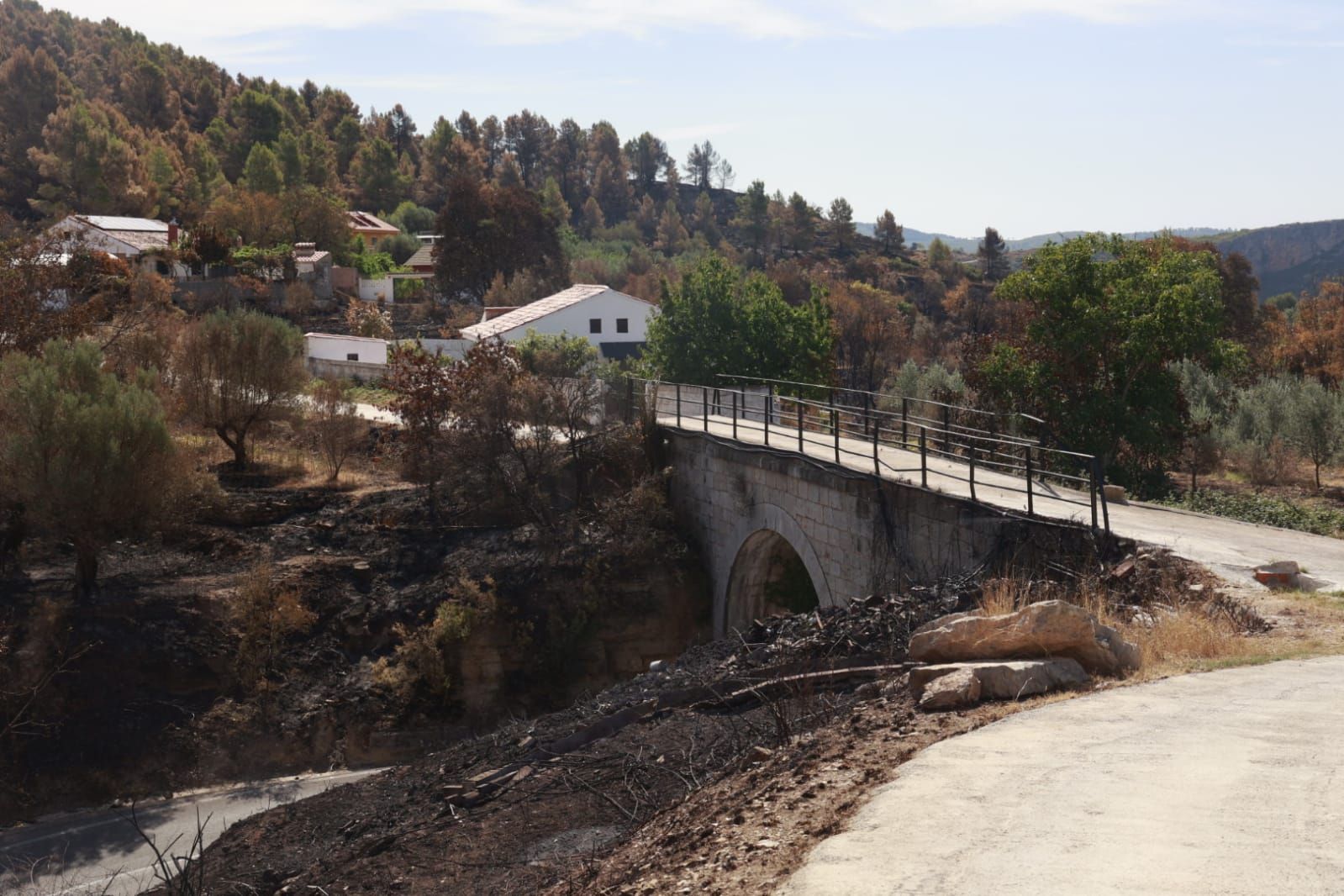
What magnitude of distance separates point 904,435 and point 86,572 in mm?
13956

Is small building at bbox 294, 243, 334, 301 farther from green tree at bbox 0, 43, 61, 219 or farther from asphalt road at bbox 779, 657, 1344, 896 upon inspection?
asphalt road at bbox 779, 657, 1344, 896

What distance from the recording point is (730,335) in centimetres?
3203

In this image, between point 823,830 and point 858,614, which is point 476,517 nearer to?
point 858,614

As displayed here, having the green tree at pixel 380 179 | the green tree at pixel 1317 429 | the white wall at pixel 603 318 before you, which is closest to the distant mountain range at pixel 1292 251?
the green tree at pixel 380 179

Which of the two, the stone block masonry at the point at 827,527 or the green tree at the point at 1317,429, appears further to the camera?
the green tree at the point at 1317,429

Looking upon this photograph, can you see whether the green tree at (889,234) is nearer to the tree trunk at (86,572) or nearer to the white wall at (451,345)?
the white wall at (451,345)

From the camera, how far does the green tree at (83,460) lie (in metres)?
19.9

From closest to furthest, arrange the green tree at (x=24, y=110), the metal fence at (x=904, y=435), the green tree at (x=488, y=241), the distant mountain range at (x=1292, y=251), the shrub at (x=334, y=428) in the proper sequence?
the metal fence at (x=904, y=435) → the shrub at (x=334, y=428) → the green tree at (x=488, y=241) → the green tree at (x=24, y=110) → the distant mountain range at (x=1292, y=251)

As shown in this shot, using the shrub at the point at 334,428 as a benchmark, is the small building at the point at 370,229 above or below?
above

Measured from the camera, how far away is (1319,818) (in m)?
5.15

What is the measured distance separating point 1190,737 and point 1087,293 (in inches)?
646

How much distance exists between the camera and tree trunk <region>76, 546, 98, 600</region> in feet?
67.5

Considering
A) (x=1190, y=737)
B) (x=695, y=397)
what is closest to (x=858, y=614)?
(x=1190, y=737)

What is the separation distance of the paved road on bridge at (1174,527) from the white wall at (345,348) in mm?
28305
